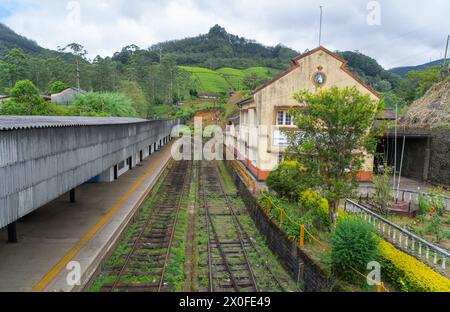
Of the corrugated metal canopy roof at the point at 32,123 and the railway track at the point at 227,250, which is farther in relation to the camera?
the railway track at the point at 227,250

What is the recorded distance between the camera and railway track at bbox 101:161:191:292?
33.0ft

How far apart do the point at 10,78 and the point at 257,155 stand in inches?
2644

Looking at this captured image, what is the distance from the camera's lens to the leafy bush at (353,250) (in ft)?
27.4

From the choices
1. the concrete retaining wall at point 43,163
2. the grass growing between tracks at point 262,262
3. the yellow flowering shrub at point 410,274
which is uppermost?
the concrete retaining wall at point 43,163

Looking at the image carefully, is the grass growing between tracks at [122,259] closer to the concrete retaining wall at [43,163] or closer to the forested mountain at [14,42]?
the concrete retaining wall at [43,163]

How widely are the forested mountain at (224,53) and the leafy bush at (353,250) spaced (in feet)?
442

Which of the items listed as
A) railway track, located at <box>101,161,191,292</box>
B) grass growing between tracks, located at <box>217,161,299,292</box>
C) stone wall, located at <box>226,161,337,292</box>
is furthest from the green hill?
stone wall, located at <box>226,161,337,292</box>

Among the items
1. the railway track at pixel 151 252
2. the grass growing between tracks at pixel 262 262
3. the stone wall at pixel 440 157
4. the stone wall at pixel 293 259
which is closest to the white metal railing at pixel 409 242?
the stone wall at pixel 293 259

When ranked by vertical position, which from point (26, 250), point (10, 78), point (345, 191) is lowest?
point (26, 250)

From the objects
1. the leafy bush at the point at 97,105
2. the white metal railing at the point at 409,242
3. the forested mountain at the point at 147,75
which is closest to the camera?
the white metal railing at the point at 409,242

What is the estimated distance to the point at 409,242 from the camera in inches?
443

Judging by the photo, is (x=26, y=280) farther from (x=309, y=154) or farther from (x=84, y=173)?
(x=309, y=154)
